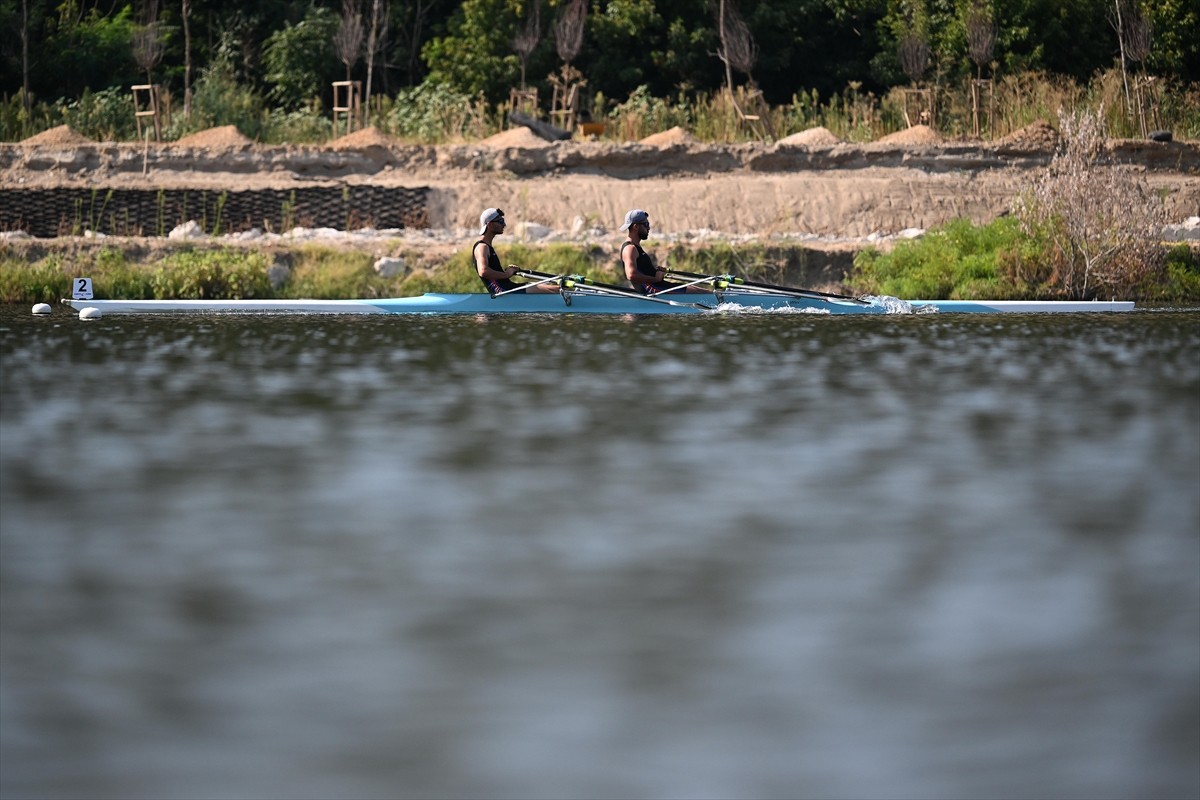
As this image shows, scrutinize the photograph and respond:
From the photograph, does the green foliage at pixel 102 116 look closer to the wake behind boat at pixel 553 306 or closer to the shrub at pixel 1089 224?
the wake behind boat at pixel 553 306

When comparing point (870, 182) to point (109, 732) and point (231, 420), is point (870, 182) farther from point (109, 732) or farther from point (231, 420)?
point (109, 732)

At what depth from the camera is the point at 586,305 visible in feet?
57.5

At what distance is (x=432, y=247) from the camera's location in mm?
23969

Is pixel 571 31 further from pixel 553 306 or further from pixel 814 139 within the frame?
pixel 553 306

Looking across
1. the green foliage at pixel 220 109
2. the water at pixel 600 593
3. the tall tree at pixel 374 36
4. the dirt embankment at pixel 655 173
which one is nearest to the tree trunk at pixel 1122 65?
the dirt embankment at pixel 655 173

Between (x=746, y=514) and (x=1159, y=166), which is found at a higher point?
(x=1159, y=166)

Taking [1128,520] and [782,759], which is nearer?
[782,759]

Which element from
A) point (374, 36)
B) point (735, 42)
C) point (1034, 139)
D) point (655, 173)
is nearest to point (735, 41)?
point (735, 42)

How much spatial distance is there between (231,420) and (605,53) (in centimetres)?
2638

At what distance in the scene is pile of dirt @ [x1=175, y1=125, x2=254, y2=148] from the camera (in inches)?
1147

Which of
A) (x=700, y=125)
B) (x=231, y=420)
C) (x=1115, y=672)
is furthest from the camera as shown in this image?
(x=700, y=125)

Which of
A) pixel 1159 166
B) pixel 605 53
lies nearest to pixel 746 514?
pixel 1159 166

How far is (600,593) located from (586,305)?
12.4m

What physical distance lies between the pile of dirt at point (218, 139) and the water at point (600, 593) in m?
18.9
